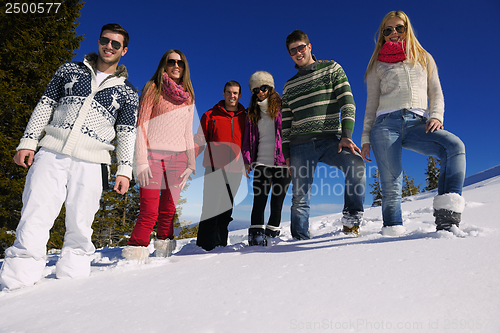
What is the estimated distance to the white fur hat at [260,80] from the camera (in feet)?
11.5

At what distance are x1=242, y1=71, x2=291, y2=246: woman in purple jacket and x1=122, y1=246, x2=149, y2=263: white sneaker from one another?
121cm

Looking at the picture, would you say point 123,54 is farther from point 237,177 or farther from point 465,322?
point 465,322

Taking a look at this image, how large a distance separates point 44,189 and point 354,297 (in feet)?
7.28

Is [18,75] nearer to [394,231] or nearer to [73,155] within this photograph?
[73,155]

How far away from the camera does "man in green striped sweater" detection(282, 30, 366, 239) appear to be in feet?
9.59

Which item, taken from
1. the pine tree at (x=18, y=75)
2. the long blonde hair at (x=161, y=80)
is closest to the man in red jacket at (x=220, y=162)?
the long blonde hair at (x=161, y=80)

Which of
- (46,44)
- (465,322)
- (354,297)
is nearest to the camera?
(465,322)

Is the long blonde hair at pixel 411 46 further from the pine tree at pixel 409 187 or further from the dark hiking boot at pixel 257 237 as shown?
the pine tree at pixel 409 187

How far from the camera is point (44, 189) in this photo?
2.04 m

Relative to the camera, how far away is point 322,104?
307 centimetres

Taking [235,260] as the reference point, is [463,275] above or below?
above

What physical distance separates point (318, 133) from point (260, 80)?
3.59 feet

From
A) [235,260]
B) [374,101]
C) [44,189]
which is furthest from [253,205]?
[44,189]

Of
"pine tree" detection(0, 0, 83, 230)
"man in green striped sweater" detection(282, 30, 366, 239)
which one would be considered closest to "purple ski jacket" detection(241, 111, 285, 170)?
"man in green striped sweater" detection(282, 30, 366, 239)
